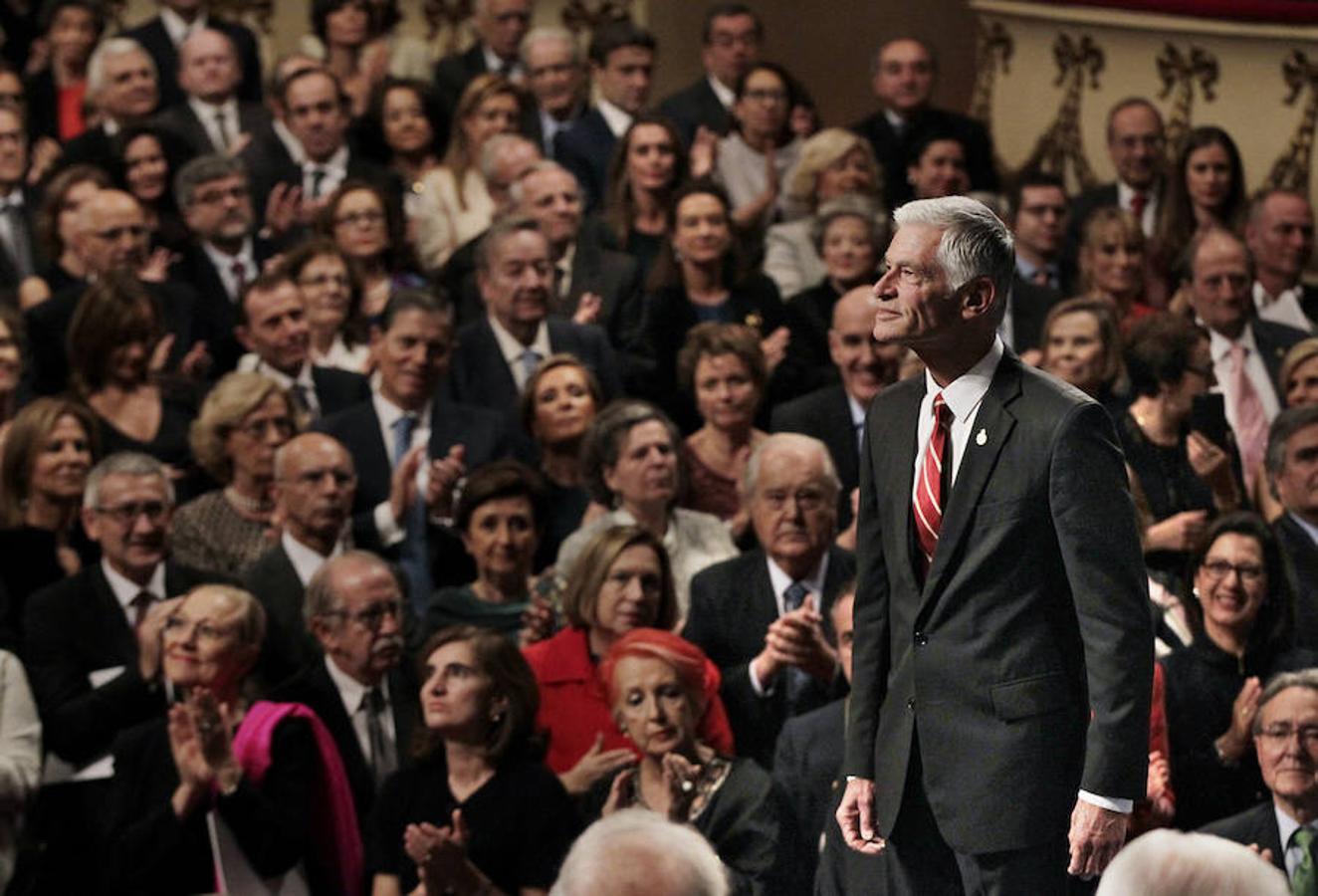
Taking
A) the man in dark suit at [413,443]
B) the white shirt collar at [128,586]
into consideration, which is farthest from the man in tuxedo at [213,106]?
the white shirt collar at [128,586]

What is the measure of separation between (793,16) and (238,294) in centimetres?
381

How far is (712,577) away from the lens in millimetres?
5598

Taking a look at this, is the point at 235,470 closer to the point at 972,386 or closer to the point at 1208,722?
the point at 1208,722

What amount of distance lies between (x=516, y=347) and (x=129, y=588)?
1559mm

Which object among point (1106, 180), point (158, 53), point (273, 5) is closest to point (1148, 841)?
point (1106, 180)

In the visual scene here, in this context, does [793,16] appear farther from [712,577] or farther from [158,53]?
[712,577]

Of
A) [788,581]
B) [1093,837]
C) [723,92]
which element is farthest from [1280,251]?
[1093,837]

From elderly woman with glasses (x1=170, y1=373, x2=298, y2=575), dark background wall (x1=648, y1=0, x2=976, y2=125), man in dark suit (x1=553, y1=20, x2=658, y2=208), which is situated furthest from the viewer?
dark background wall (x1=648, y1=0, x2=976, y2=125)

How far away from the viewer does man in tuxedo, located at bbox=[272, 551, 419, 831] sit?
5449 mm

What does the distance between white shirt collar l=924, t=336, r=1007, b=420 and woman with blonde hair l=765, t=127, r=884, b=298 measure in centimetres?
417

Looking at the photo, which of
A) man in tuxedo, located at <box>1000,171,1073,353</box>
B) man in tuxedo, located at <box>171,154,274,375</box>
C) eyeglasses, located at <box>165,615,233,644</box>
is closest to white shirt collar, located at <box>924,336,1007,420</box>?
eyeglasses, located at <box>165,615,233,644</box>

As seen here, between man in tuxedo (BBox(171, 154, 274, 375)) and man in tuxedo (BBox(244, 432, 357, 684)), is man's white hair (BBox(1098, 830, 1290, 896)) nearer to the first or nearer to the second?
man in tuxedo (BBox(244, 432, 357, 684))

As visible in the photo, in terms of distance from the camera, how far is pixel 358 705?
5496mm

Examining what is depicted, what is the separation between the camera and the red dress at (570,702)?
536 centimetres
